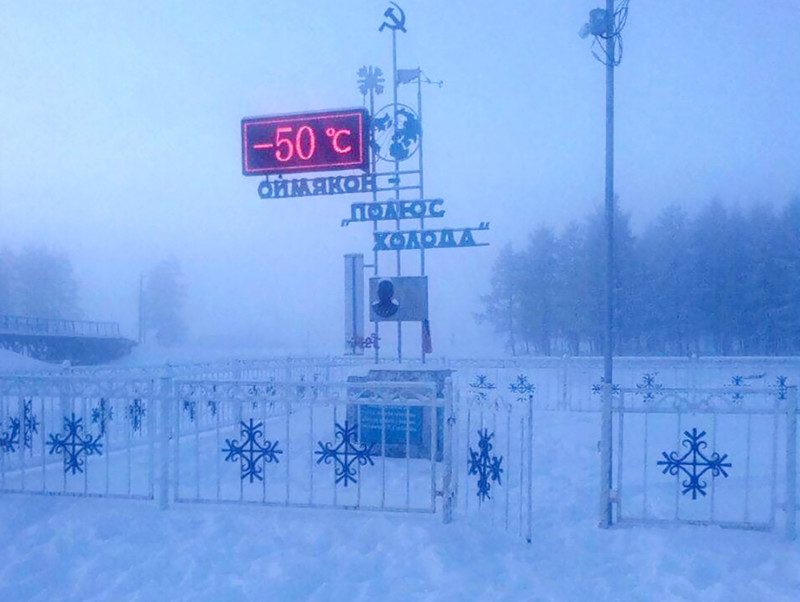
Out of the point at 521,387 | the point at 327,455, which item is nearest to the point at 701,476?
the point at 327,455

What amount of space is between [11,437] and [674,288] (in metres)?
30.0

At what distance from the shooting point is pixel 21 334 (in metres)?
35.8

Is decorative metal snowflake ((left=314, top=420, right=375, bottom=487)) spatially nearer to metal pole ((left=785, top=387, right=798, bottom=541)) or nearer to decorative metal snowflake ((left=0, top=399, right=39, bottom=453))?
decorative metal snowflake ((left=0, top=399, right=39, bottom=453))

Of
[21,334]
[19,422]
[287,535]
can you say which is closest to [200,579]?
[287,535]

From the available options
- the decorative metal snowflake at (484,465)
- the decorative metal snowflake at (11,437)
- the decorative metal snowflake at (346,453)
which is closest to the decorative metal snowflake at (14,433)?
the decorative metal snowflake at (11,437)

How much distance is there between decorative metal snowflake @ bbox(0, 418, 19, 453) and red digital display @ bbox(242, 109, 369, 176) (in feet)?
15.6

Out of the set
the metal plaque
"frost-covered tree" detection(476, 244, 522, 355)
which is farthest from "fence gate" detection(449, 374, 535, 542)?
"frost-covered tree" detection(476, 244, 522, 355)

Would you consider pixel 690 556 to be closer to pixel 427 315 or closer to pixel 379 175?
pixel 427 315

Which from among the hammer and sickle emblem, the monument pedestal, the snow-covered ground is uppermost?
the hammer and sickle emblem

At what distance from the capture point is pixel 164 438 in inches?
277

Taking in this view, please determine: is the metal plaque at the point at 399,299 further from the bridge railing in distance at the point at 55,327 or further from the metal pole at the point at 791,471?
the bridge railing in distance at the point at 55,327

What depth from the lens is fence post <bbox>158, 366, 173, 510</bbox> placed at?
6.94m

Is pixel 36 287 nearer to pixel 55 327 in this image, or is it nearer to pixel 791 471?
pixel 55 327

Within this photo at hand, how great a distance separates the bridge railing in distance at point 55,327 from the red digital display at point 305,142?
30.5m
